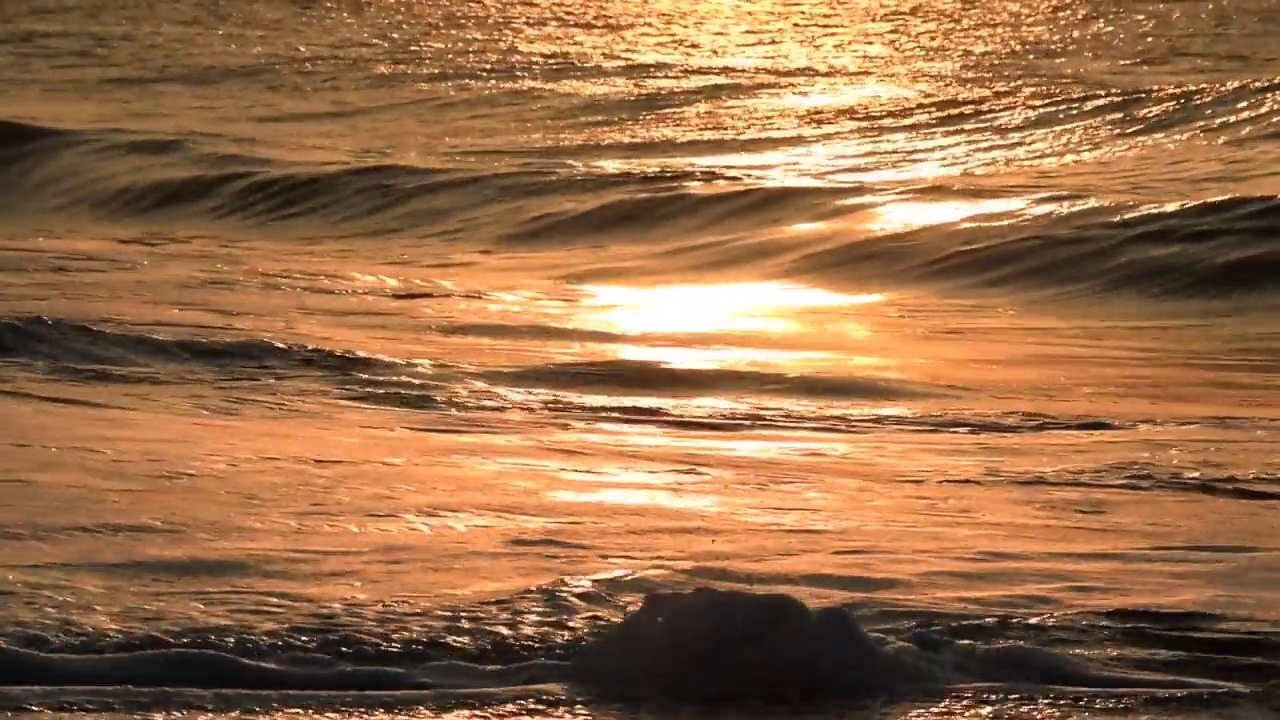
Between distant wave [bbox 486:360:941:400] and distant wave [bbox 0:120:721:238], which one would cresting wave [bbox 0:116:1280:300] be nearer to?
distant wave [bbox 0:120:721:238]

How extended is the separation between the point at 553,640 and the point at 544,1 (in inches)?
918

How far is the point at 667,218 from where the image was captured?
50.5ft

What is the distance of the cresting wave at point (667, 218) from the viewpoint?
1279 cm

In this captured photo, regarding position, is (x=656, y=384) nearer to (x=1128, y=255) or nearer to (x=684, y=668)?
(x=684, y=668)

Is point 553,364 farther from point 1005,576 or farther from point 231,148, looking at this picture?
point 231,148

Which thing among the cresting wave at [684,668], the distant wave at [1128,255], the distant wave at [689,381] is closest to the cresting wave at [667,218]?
the distant wave at [1128,255]

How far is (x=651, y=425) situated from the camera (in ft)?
23.9

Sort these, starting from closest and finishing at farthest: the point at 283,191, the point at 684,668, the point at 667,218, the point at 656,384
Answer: the point at 684,668 < the point at 656,384 < the point at 667,218 < the point at 283,191

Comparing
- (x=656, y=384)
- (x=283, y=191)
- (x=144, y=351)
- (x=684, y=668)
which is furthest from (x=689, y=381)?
(x=283, y=191)

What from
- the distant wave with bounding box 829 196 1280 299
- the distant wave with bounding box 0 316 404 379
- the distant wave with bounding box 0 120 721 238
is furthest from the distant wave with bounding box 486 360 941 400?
the distant wave with bounding box 0 120 721 238

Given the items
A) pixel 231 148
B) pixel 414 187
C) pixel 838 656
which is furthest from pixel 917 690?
pixel 231 148

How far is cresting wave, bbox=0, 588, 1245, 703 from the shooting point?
3.84 meters

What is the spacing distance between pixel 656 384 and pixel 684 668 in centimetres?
437

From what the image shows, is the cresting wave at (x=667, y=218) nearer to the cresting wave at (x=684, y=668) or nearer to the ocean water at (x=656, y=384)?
the ocean water at (x=656, y=384)
